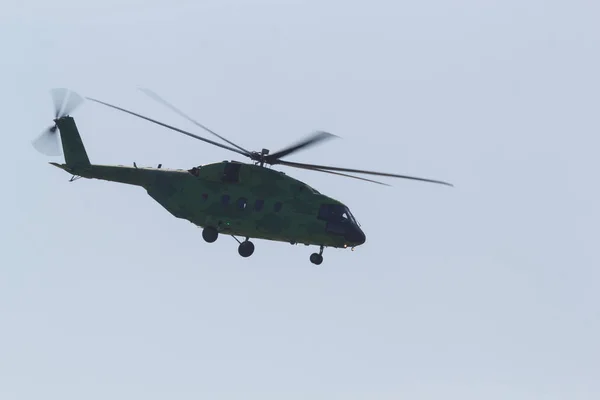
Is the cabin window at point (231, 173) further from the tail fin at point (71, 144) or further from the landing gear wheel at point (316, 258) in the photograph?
the tail fin at point (71, 144)

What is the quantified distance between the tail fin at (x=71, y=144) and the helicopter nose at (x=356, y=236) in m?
16.4

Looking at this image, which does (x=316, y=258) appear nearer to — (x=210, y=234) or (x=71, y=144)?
(x=210, y=234)

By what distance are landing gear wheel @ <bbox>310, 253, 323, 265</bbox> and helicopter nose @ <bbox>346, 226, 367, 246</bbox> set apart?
66.8 inches

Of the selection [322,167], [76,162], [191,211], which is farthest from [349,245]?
[76,162]

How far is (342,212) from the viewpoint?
4859 centimetres

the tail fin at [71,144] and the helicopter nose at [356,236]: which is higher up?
the tail fin at [71,144]

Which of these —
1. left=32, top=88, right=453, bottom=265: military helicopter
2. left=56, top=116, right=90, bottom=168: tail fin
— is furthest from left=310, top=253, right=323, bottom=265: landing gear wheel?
left=56, top=116, right=90, bottom=168: tail fin

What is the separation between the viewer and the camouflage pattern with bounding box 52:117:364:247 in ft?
159

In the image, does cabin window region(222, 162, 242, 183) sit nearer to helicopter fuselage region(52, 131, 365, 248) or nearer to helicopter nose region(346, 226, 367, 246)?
helicopter fuselage region(52, 131, 365, 248)

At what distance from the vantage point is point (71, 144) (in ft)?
181

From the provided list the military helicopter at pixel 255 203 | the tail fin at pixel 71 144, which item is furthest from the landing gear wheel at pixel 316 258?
the tail fin at pixel 71 144

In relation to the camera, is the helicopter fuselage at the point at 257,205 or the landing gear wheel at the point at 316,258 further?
the helicopter fuselage at the point at 257,205

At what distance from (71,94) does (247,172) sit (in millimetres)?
13310

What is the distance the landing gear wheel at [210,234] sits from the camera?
50062 mm
